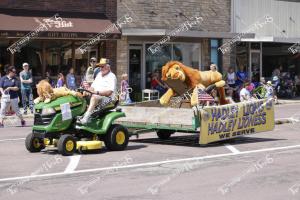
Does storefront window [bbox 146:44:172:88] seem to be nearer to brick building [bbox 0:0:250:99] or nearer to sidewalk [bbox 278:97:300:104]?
brick building [bbox 0:0:250:99]

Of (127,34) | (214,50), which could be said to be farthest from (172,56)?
(127,34)

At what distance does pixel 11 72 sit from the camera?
19.3m

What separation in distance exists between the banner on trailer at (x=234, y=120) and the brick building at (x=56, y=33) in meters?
12.0

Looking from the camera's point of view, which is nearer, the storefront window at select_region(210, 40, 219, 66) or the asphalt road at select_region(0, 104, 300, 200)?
the asphalt road at select_region(0, 104, 300, 200)

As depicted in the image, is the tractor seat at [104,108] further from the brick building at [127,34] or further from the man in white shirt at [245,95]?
the man in white shirt at [245,95]

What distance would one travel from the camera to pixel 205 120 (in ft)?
43.4

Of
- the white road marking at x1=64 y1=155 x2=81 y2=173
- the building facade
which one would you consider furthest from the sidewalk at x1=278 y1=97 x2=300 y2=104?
the white road marking at x1=64 y1=155 x2=81 y2=173

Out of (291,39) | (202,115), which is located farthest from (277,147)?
(291,39)

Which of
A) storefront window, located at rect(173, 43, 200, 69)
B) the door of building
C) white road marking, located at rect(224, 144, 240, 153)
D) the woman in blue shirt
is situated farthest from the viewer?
the woman in blue shirt

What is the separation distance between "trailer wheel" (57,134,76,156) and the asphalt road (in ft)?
0.51

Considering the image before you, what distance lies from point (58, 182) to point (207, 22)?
22.7 metres

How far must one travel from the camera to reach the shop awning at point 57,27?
23.7m

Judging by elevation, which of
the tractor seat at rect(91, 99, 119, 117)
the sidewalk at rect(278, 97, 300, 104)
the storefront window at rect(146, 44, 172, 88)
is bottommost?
the sidewalk at rect(278, 97, 300, 104)

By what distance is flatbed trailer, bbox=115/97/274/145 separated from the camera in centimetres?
1326
